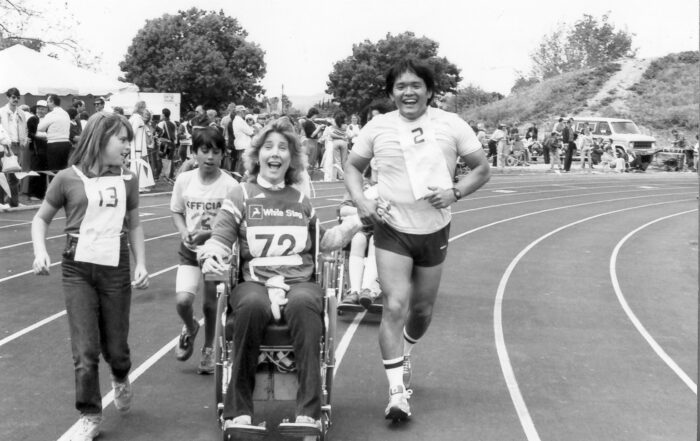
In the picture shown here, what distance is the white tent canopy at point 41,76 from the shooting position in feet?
76.9

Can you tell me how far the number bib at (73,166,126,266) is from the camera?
541 cm

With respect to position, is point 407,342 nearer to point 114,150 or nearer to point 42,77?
point 114,150

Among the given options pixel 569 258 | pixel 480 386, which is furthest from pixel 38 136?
pixel 480 386

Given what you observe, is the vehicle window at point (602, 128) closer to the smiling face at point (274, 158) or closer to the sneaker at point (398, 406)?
the sneaker at point (398, 406)

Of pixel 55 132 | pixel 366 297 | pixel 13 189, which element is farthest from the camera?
pixel 55 132

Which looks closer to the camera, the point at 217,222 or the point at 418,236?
the point at 217,222

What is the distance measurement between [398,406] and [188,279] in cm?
169

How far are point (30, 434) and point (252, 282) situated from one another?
1495mm

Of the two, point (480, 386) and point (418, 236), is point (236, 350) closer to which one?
point (418, 236)

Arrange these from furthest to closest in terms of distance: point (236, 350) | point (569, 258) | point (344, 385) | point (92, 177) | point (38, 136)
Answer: point (38, 136) < point (569, 258) < point (344, 385) < point (92, 177) < point (236, 350)

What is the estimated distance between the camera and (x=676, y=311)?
395 inches

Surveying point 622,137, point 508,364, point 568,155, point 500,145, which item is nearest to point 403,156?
point 508,364

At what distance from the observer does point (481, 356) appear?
770cm

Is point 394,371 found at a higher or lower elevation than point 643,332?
higher
